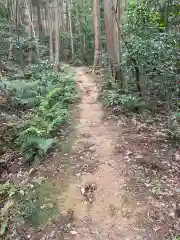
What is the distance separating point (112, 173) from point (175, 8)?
17.2ft

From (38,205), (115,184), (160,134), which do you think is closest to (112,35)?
(160,134)

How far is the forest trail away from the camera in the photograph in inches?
185

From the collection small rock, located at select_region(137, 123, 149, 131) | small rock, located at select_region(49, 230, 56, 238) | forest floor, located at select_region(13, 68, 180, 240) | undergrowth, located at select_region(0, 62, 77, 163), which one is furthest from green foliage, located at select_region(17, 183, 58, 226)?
small rock, located at select_region(137, 123, 149, 131)

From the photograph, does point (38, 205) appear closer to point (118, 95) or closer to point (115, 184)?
point (115, 184)

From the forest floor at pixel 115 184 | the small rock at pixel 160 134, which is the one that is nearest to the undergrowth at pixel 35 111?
the forest floor at pixel 115 184

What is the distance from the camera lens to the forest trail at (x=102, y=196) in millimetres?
4699

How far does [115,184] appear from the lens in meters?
5.68

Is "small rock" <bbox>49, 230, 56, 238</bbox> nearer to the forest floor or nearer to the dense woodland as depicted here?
the forest floor

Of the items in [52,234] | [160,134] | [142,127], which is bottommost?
[52,234]

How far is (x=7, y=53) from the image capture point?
19328 millimetres

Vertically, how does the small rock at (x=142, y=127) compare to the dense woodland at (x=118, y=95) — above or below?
below

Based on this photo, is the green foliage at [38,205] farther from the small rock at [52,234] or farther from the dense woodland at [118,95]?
the small rock at [52,234]

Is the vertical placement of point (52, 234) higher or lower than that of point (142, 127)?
lower

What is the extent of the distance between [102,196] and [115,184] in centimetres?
43
